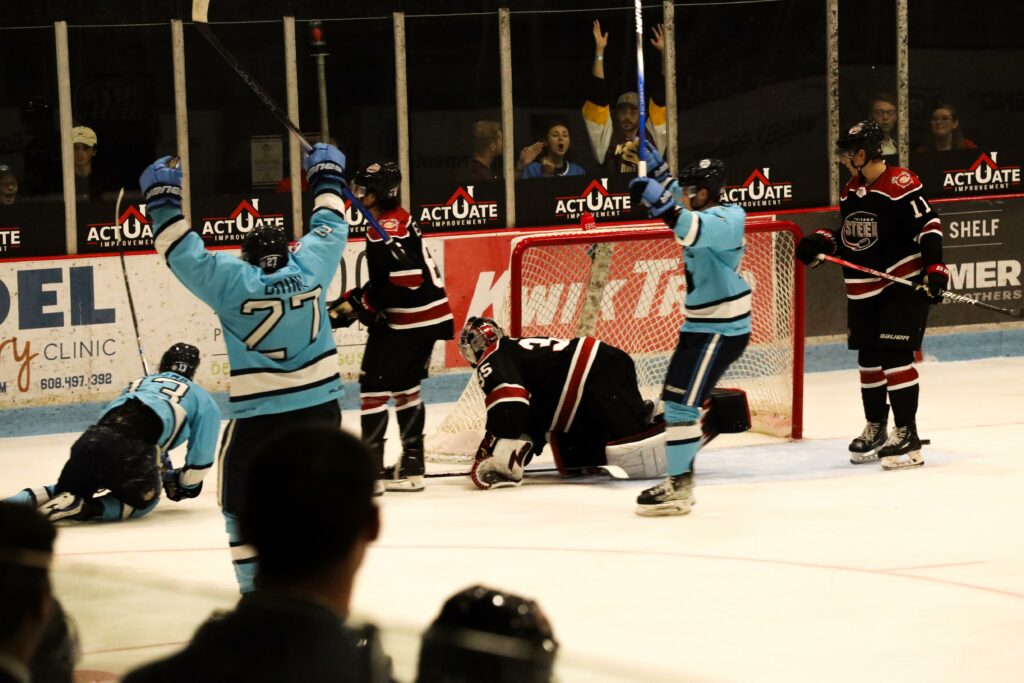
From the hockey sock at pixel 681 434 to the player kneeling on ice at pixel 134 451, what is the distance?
1.57 meters

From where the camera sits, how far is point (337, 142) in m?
9.42

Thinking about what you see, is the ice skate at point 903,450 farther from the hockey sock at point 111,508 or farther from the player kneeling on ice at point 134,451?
the hockey sock at point 111,508

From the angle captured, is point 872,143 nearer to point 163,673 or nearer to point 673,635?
point 673,635

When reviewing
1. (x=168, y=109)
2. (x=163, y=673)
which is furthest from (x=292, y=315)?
(x=168, y=109)

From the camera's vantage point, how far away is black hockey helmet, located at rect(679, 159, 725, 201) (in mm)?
5410

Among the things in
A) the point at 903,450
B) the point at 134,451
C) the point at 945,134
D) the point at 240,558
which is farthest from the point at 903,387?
the point at 945,134

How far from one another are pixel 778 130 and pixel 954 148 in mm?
1071

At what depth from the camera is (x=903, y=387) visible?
6.12m

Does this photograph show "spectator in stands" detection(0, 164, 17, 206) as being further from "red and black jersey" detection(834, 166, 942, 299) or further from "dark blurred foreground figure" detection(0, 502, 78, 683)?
"dark blurred foreground figure" detection(0, 502, 78, 683)

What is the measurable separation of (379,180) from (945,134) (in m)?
4.98

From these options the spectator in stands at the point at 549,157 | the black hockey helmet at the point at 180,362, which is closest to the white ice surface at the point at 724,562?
the black hockey helmet at the point at 180,362

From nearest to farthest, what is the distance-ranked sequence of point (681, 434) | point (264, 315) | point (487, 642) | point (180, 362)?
1. point (487, 642)
2. point (264, 315)
3. point (681, 434)
4. point (180, 362)

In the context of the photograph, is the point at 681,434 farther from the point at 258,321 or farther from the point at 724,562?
the point at 258,321

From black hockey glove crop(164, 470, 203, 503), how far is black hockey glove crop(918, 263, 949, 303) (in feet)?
9.15
